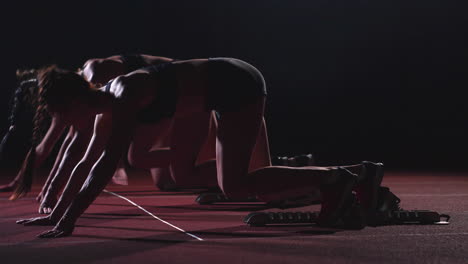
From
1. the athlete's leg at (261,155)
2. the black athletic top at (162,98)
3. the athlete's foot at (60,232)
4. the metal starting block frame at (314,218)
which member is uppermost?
the black athletic top at (162,98)

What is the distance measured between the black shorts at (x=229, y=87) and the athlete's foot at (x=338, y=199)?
2.20ft

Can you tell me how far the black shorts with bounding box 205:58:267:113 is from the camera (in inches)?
144

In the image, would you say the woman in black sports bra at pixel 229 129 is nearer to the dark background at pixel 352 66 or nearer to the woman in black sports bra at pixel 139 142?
the woman in black sports bra at pixel 139 142

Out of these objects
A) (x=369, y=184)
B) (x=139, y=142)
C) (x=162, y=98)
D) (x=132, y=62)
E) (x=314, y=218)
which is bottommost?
(x=314, y=218)

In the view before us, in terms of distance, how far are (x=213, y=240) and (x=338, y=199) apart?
76 cm

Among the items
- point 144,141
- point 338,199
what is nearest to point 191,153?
point 144,141

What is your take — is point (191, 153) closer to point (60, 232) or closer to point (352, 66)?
point (60, 232)

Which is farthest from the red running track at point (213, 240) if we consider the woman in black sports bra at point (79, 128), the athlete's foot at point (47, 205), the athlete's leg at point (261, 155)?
the athlete's leg at point (261, 155)

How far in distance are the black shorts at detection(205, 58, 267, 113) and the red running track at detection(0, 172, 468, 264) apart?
745 mm

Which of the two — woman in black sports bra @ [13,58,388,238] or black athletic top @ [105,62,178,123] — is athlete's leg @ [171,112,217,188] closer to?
woman in black sports bra @ [13,58,388,238]

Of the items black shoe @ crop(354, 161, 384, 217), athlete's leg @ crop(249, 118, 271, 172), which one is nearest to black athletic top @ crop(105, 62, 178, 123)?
athlete's leg @ crop(249, 118, 271, 172)

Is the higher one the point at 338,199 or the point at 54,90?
the point at 54,90

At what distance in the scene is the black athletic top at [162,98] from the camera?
344 cm

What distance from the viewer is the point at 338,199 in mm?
3621
